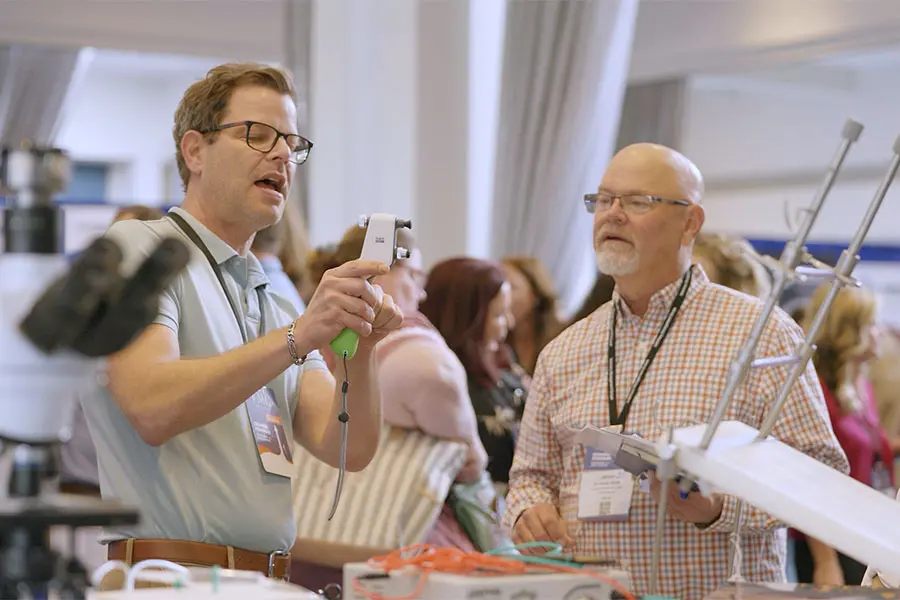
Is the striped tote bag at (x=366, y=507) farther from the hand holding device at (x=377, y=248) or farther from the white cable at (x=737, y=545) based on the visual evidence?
the hand holding device at (x=377, y=248)

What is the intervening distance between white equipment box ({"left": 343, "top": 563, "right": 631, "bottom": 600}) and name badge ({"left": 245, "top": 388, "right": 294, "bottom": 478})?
1.35 ft

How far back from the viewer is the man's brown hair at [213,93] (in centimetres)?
200

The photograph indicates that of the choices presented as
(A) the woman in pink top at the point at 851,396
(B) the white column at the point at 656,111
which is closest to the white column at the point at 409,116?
(A) the woman in pink top at the point at 851,396

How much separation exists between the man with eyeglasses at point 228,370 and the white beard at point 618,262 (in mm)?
717

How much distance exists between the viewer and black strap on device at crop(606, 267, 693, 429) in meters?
2.46

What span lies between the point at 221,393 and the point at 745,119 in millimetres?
10294

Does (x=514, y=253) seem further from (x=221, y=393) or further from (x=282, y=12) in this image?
(x=221, y=393)

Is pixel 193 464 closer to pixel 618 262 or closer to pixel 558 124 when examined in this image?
pixel 618 262

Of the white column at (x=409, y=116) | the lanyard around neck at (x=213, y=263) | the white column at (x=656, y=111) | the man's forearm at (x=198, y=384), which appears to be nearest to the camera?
the man's forearm at (x=198, y=384)

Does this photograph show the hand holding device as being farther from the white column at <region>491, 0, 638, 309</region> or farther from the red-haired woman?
the white column at <region>491, 0, 638, 309</region>

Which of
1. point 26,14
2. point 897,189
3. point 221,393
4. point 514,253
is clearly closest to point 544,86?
point 514,253

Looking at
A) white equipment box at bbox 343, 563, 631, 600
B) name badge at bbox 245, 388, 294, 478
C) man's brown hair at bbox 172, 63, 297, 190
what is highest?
man's brown hair at bbox 172, 63, 297, 190

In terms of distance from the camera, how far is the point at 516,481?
259 cm

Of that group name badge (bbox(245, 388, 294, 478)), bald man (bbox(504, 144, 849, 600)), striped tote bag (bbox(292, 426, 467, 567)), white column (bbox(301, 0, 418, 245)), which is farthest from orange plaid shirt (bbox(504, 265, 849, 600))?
white column (bbox(301, 0, 418, 245))
